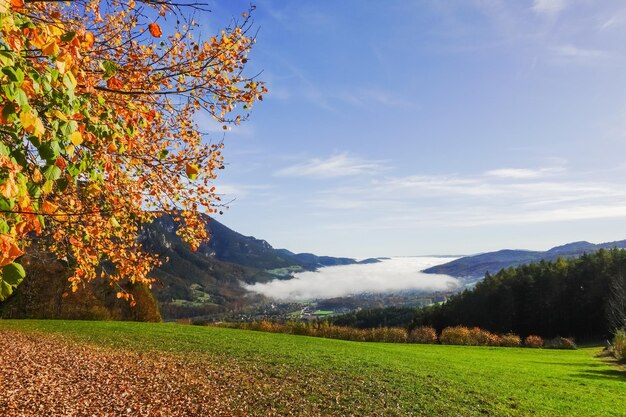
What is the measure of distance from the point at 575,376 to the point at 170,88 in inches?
1113

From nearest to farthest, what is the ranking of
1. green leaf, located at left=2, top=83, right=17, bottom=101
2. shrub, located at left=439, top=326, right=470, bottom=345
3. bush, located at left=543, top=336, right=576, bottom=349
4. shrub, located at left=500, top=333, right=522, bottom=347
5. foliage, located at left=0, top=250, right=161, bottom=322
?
green leaf, located at left=2, top=83, right=17, bottom=101 → foliage, located at left=0, top=250, right=161, bottom=322 → shrub, located at left=439, top=326, right=470, bottom=345 → shrub, located at left=500, top=333, right=522, bottom=347 → bush, located at left=543, top=336, right=576, bottom=349

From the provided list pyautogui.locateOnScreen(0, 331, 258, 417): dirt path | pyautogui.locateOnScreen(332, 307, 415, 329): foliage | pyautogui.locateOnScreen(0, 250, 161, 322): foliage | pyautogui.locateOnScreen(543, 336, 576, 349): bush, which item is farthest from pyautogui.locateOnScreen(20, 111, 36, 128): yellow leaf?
pyautogui.locateOnScreen(332, 307, 415, 329): foliage

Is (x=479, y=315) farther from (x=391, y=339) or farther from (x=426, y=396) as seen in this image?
(x=426, y=396)

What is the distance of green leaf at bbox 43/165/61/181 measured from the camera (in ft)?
11.3

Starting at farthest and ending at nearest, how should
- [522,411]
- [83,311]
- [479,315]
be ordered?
[479,315] → [83,311] → [522,411]

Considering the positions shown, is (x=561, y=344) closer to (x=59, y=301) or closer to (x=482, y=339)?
(x=482, y=339)

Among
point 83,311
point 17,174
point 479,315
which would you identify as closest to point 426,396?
point 17,174

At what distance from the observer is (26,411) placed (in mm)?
10883

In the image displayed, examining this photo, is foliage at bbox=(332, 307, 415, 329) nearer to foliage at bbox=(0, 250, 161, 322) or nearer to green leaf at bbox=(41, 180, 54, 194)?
foliage at bbox=(0, 250, 161, 322)

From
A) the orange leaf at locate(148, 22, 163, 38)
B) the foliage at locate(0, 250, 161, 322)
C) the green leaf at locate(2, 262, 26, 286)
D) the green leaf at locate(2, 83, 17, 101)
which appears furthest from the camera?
the foliage at locate(0, 250, 161, 322)

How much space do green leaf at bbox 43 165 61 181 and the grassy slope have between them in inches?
459

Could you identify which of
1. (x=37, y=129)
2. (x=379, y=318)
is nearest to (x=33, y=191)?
(x=37, y=129)

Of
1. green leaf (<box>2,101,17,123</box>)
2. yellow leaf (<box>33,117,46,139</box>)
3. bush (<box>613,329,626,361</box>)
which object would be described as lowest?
bush (<box>613,329,626,361</box>)

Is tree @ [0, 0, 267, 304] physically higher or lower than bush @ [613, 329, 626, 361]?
higher
